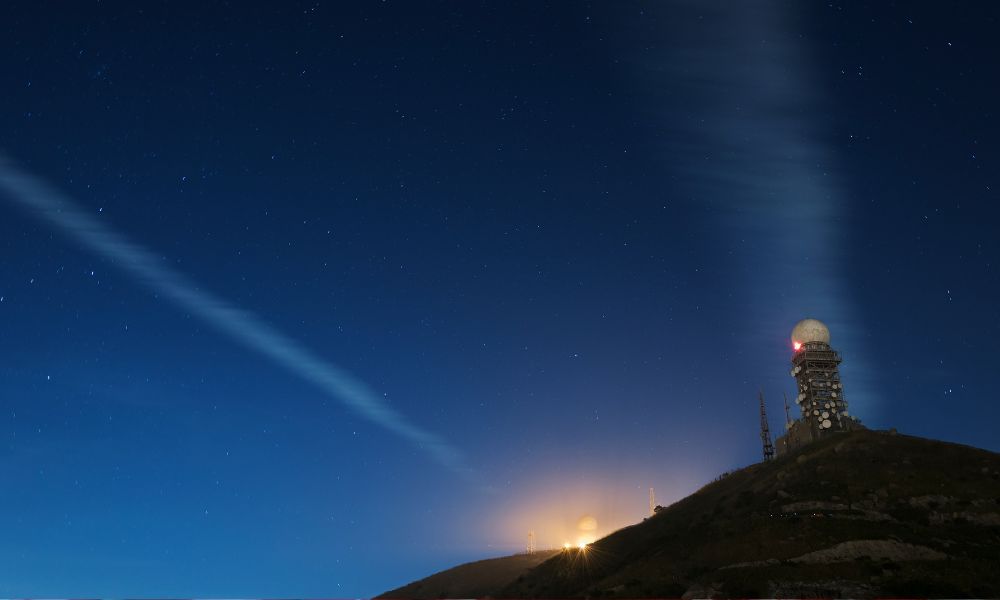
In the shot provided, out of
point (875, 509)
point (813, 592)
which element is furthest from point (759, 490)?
point (813, 592)

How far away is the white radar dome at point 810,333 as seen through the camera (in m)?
93.8

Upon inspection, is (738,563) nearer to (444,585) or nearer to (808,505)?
(808,505)

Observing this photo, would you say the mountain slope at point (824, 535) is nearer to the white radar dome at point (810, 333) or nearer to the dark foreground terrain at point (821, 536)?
the dark foreground terrain at point (821, 536)

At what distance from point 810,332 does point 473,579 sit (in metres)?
51.9

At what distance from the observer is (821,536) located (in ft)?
169

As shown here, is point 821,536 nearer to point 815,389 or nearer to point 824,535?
point 824,535

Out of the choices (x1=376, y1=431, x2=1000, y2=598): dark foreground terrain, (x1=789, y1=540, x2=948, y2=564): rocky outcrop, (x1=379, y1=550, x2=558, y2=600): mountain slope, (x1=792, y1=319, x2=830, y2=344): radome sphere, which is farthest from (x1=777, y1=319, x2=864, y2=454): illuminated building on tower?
(x1=789, y1=540, x2=948, y2=564): rocky outcrop

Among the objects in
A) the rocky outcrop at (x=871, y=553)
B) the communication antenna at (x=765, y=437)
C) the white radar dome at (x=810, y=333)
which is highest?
the white radar dome at (x=810, y=333)

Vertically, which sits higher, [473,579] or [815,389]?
[815,389]

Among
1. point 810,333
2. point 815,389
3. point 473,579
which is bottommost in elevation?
point 473,579

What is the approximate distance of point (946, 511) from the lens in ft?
178

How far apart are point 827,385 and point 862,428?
7134mm

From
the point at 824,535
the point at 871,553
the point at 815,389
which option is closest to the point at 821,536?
the point at 824,535

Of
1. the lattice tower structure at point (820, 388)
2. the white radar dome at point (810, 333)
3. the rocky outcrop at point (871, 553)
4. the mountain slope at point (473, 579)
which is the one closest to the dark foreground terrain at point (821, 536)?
the rocky outcrop at point (871, 553)
